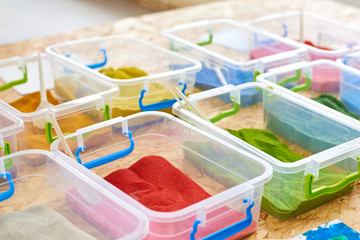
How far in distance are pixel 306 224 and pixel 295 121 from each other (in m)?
0.37

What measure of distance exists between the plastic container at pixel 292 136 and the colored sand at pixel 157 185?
0.40 feet

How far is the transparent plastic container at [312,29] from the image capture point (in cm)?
196

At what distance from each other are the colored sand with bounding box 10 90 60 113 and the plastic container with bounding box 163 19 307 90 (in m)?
0.44

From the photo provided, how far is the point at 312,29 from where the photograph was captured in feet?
6.77

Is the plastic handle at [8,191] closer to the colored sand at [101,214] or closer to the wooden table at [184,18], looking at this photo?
the colored sand at [101,214]

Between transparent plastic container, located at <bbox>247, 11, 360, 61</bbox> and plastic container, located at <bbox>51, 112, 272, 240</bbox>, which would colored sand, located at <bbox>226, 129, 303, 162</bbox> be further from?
transparent plastic container, located at <bbox>247, 11, 360, 61</bbox>

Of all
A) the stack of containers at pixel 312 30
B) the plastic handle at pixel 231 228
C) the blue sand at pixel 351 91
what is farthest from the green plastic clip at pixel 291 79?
the plastic handle at pixel 231 228

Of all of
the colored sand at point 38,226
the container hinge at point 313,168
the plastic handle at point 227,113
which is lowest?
the colored sand at point 38,226

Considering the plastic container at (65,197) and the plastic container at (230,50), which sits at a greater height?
the plastic container at (230,50)

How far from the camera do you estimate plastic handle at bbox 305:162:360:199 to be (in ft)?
3.60

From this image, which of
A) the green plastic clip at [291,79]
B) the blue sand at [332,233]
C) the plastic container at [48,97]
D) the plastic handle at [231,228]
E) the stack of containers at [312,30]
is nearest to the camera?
the plastic handle at [231,228]

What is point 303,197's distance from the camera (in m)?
1.14

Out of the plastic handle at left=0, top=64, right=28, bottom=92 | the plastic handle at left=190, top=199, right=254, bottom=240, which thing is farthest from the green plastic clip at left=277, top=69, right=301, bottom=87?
the plastic handle at left=0, top=64, right=28, bottom=92

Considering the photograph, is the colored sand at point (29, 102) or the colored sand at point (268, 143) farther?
the colored sand at point (29, 102)
